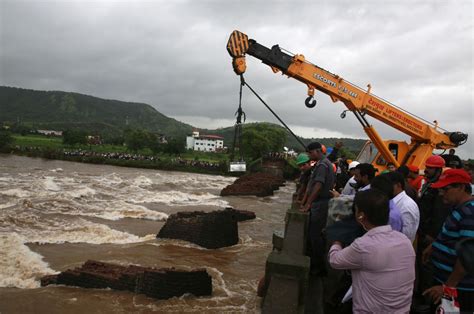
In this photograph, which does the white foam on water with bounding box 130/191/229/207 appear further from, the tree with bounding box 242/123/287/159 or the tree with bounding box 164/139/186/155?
the tree with bounding box 164/139/186/155

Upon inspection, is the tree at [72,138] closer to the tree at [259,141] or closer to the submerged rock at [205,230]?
the tree at [259,141]

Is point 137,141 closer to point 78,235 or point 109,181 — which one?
point 109,181

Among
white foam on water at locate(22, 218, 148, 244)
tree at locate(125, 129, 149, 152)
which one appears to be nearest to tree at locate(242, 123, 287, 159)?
tree at locate(125, 129, 149, 152)

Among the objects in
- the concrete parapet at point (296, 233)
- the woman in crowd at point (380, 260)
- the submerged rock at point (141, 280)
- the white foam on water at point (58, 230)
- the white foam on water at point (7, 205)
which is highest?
the woman in crowd at point (380, 260)

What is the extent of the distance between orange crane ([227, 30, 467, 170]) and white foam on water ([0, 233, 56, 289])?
7750mm

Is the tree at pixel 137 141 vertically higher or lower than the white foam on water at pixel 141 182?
higher

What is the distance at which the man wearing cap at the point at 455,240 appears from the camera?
2.46 meters

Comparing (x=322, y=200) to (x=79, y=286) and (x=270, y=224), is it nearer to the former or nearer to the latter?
(x=79, y=286)

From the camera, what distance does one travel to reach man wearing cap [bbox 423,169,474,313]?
2.46m

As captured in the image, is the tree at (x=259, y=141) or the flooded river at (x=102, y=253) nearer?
the flooded river at (x=102, y=253)

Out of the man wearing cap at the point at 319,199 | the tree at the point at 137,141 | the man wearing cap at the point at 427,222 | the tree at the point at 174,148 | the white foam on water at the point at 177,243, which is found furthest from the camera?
the tree at the point at 137,141

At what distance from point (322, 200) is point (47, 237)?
8438mm

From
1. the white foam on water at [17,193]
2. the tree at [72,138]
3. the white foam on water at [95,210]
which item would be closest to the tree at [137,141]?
the tree at [72,138]

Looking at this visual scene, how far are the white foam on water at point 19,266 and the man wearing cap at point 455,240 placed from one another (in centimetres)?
643
